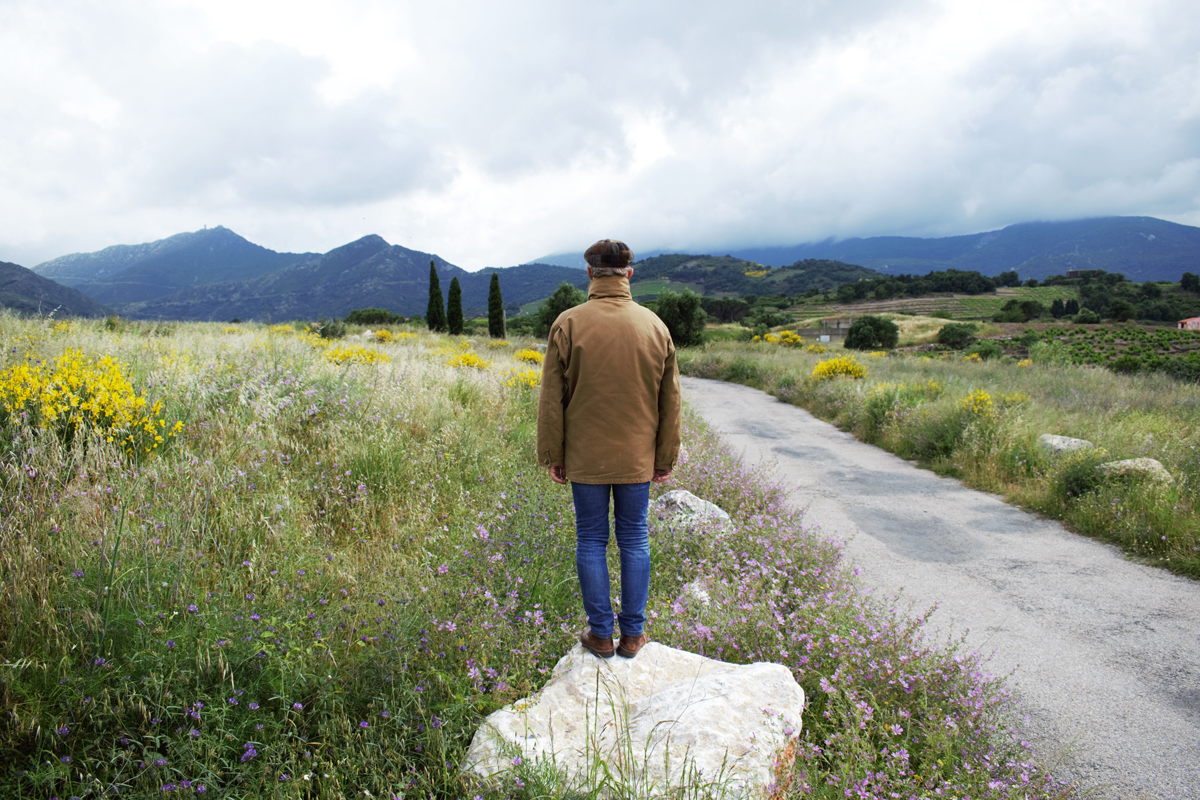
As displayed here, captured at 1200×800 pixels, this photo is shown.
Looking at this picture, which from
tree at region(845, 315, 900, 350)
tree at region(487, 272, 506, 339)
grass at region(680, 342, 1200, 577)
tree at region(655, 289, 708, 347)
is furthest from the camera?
tree at region(845, 315, 900, 350)

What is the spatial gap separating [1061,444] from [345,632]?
9.22 meters

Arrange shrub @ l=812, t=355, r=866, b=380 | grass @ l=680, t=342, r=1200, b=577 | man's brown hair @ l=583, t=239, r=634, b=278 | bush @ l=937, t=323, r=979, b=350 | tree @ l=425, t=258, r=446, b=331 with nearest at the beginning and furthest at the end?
1. man's brown hair @ l=583, t=239, r=634, b=278
2. grass @ l=680, t=342, r=1200, b=577
3. shrub @ l=812, t=355, r=866, b=380
4. tree @ l=425, t=258, r=446, b=331
5. bush @ l=937, t=323, r=979, b=350

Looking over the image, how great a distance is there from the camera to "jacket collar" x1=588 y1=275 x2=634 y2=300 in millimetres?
2982

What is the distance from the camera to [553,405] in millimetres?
2916

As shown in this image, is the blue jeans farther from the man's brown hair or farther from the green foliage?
the green foliage

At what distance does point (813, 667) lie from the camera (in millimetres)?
3145

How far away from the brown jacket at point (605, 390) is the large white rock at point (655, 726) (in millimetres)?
1019

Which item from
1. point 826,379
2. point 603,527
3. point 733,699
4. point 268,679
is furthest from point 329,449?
point 826,379

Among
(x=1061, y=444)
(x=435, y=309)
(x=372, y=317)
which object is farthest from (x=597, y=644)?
(x=372, y=317)

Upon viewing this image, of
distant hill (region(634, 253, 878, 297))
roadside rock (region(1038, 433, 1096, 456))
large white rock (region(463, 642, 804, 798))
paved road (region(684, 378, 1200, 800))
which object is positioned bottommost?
paved road (region(684, 378, 1200, 800))

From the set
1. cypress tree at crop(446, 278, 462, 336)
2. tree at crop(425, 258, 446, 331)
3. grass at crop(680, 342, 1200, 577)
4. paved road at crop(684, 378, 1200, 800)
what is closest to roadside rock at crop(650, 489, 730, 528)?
paved road at crop(684, 378, 1200, 800)

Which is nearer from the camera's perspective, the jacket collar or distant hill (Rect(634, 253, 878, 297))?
the jacket collar

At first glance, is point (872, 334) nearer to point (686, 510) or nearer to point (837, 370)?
point (837, 370)

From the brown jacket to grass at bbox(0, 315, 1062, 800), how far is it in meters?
0.96
